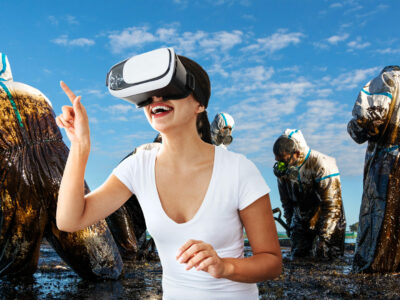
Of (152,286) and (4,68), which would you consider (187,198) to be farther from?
(4,68)

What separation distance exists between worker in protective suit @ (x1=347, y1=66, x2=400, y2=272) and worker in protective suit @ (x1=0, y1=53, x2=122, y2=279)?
205cm

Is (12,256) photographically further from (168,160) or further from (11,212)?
(168,160)

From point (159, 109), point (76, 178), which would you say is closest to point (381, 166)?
point (159, 109)

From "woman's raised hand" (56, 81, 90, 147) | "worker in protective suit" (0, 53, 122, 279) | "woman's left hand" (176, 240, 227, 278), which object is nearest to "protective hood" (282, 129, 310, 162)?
"worker in protective suit" (0, 53, 122, 279)

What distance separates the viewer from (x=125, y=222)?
4.33m

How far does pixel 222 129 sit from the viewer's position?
628 cm

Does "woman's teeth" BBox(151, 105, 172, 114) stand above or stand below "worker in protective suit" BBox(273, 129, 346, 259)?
above

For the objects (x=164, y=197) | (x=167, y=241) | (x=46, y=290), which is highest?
(x=164, y=197)

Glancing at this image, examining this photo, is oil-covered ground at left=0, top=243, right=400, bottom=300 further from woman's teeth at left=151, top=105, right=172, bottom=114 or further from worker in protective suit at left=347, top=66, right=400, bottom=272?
woman's teeth at left=151, top=105, right=172, bottom=114

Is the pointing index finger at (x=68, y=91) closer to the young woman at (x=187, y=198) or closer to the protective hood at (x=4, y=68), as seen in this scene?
the young woman at (x=187, y=198)

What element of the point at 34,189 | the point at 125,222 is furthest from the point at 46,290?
the point at 125,222

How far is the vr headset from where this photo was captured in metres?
1.05

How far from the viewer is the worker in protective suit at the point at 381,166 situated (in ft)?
10.7

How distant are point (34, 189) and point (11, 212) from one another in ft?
0.70
